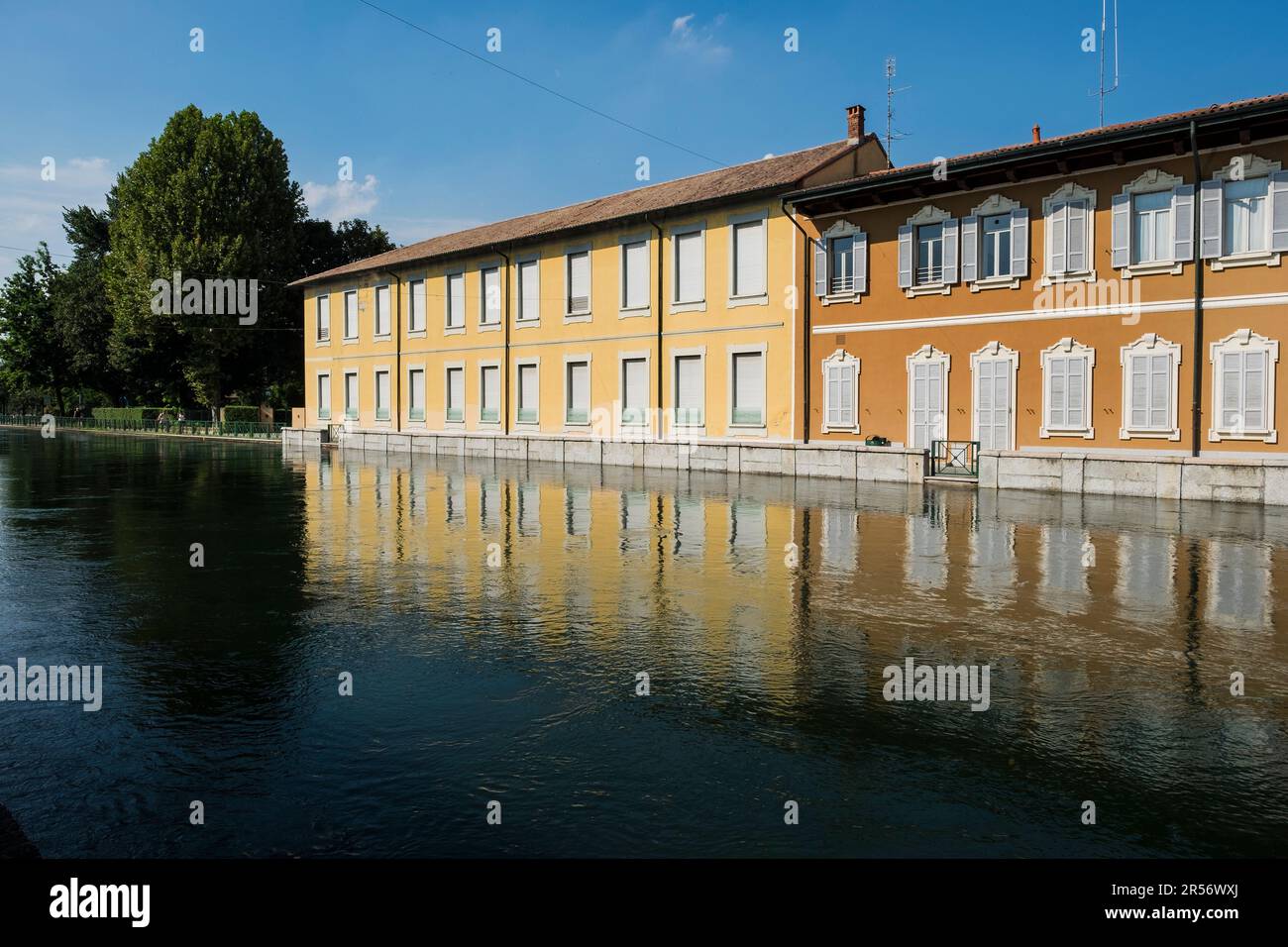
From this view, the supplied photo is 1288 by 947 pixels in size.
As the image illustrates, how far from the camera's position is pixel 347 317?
42.9 meters

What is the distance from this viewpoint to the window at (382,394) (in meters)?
40.6

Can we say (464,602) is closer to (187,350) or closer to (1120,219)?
(1120,219)

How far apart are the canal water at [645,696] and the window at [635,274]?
18251 millimetres

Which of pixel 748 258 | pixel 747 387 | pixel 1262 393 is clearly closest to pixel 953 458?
pixel 1262 393

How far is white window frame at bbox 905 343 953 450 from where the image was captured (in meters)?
23.0

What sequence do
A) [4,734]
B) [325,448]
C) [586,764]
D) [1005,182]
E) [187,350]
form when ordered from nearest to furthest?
[586,764] → [4,734] → [1005,182] → [325,448] → [187,350]

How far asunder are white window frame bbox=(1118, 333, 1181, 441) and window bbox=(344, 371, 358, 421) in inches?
1277

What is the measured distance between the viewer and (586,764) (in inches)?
171

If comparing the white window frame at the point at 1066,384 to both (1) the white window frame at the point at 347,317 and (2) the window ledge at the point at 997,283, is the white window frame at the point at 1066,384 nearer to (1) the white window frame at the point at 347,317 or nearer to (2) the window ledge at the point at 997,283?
(2) the window ledge at the point at 997,283

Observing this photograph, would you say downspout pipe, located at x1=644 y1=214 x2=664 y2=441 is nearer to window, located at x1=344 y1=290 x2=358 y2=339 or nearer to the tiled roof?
the tiled roof

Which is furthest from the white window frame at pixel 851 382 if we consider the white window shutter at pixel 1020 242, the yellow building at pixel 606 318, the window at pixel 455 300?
the window at pixel 455 300

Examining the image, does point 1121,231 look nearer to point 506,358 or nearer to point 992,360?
point 992,360
